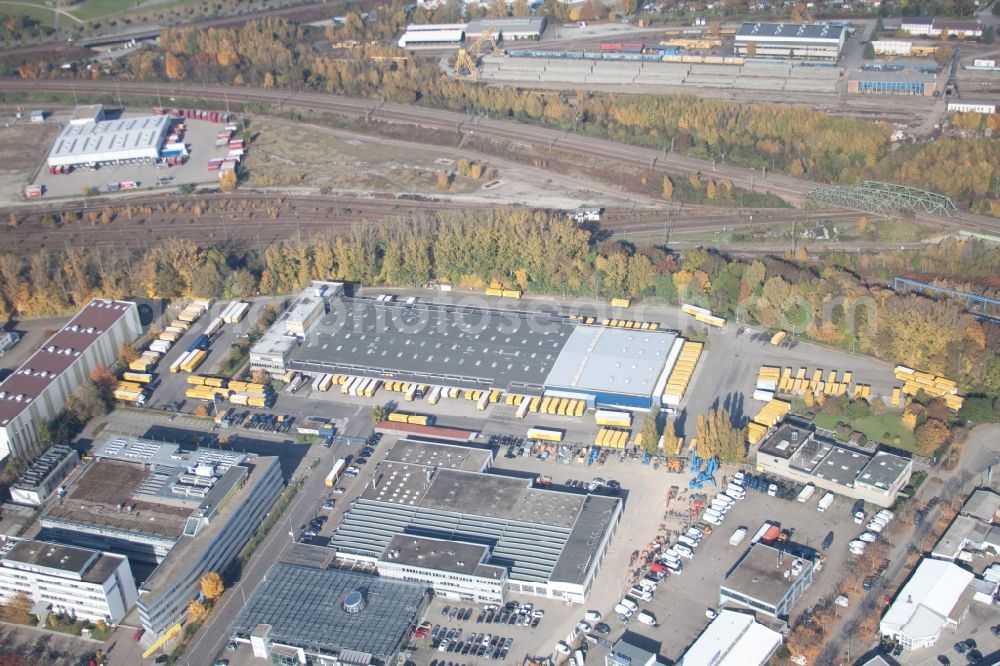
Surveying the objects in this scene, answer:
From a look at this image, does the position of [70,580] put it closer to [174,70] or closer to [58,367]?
[58,367]

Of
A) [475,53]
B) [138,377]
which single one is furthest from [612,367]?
[475,53]

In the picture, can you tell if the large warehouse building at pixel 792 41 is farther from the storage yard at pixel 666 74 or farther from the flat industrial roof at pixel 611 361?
the flat industrial roof at pixel 611 361

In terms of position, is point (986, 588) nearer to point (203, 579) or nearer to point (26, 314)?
point (203, 579)

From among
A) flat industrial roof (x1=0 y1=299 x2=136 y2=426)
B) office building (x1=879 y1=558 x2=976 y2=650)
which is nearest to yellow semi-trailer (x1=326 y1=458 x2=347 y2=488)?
flat industrial roof (x1=0 y1=299 x2=136 y2=426)

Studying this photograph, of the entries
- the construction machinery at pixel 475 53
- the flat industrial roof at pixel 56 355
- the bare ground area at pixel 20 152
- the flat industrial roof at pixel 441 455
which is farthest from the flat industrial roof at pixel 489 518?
the construction machinery at pixel 475 53

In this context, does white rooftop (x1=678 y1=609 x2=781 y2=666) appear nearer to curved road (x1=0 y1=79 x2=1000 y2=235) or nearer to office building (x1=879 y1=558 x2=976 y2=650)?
office building (x1=879 y1=558 x2=976 y2=650)

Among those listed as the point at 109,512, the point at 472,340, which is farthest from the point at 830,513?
the point at 109,512

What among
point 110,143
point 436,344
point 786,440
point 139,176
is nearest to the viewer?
point 786,440
